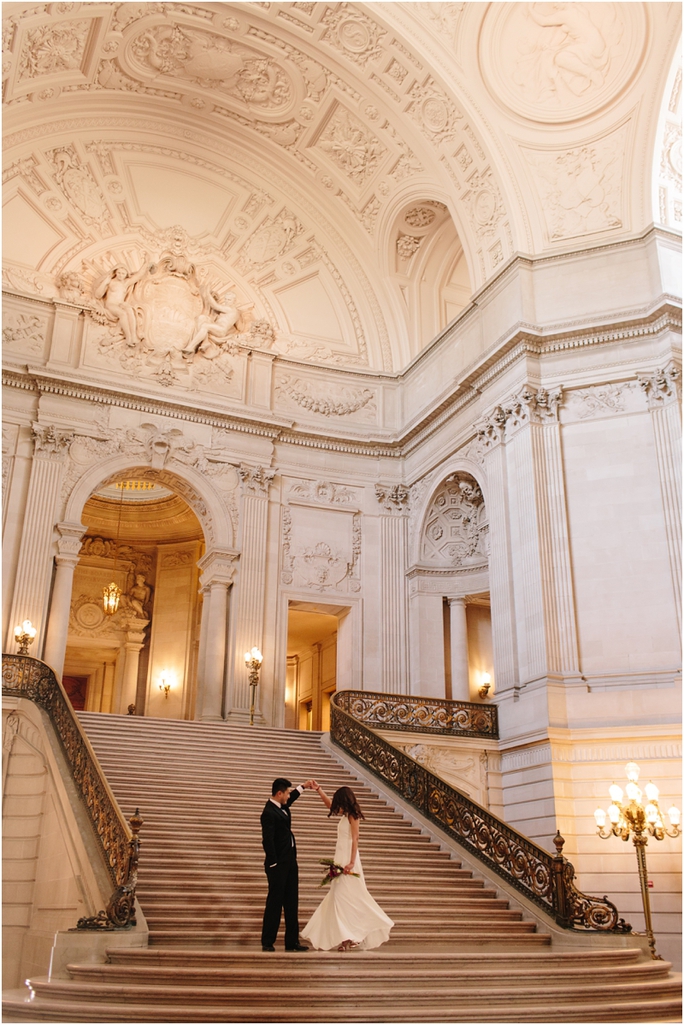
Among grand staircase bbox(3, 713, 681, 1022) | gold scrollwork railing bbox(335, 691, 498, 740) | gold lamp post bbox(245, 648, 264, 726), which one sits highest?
gold lamp post bbox(245, 648, 264, 726)

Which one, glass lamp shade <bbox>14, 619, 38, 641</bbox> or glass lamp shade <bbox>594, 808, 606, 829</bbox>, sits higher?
glass lamp shade <bbox>14, 619, 38, 641</bbox>

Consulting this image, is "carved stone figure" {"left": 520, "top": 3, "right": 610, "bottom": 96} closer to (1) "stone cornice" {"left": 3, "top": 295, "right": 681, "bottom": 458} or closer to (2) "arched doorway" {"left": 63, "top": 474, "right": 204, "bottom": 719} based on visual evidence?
(1) "stone cornice" {"left": 3, "top": 295, "right": 681, "bottom": 458}

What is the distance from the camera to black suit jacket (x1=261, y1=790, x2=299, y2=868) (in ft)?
23.9

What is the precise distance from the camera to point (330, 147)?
1944 cm

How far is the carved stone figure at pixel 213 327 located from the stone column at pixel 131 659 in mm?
6390

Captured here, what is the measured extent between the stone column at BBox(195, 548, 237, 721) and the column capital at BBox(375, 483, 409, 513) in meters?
3.48

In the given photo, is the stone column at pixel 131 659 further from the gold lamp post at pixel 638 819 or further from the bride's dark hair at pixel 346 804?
the bride's dark hair at pixel 346 804

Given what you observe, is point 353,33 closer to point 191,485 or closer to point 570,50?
point 570,50

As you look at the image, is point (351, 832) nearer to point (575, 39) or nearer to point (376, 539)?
point (376, 539)

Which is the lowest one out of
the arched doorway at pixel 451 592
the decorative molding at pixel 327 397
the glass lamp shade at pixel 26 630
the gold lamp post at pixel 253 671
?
the gold lamp post at pixel 253 671

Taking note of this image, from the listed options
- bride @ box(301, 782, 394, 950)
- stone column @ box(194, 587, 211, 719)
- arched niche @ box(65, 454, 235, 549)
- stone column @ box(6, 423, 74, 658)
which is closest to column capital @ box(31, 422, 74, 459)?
stone column @ box(6, 423, 74, 658)

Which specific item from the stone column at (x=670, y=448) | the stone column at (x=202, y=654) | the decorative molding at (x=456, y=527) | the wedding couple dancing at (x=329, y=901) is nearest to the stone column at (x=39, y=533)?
the stone column at (x=202, y=654)

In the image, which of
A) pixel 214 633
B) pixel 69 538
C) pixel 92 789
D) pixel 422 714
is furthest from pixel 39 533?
pixel 92 789

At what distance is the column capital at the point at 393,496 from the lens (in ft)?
62.6
